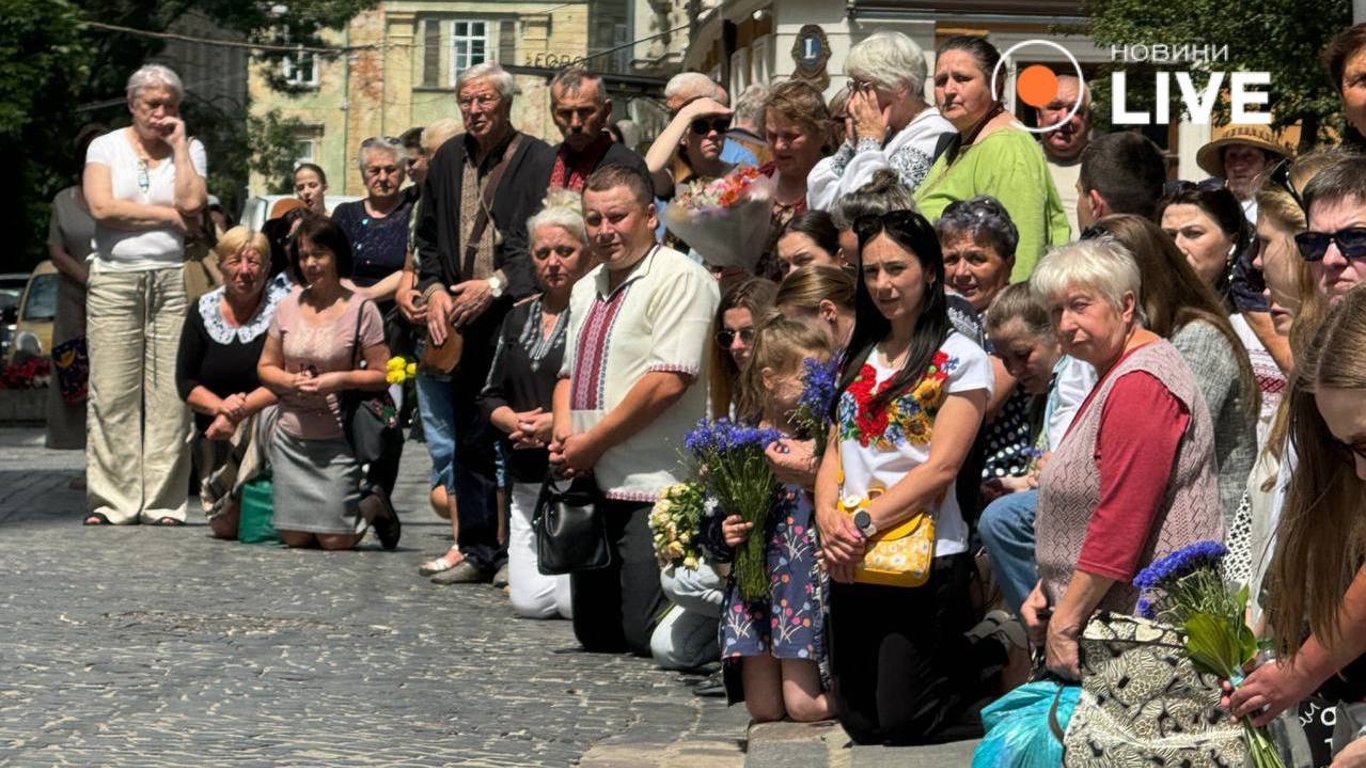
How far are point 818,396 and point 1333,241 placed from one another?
9.30ft

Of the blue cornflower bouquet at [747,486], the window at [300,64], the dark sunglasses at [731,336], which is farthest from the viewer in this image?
the window at [300,64]

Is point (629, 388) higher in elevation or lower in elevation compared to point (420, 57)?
lower

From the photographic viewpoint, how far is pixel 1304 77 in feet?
85.6

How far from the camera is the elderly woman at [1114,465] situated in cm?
604

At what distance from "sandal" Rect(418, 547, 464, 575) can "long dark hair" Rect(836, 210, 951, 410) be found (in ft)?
15.4

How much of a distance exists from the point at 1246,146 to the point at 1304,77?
626 inches

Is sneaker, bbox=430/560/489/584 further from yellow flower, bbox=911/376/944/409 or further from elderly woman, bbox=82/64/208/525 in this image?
yellow flower, bbox=911/376/944/409

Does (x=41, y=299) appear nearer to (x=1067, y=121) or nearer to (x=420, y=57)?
(x=1067, y=121)

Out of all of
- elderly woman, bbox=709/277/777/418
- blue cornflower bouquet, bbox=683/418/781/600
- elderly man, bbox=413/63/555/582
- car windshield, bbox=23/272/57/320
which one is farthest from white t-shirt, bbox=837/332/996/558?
car windshield, bbox=23/272/57/320

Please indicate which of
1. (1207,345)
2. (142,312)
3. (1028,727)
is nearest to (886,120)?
(1207,345)

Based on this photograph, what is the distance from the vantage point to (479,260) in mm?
11844

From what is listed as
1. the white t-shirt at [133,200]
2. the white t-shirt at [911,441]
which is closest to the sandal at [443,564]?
the white t-shirt at [133,200]

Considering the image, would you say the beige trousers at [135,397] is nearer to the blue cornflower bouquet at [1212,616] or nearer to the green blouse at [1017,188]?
the green blouse at [1017,188]

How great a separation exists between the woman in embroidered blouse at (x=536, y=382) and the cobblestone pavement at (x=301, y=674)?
18cm
